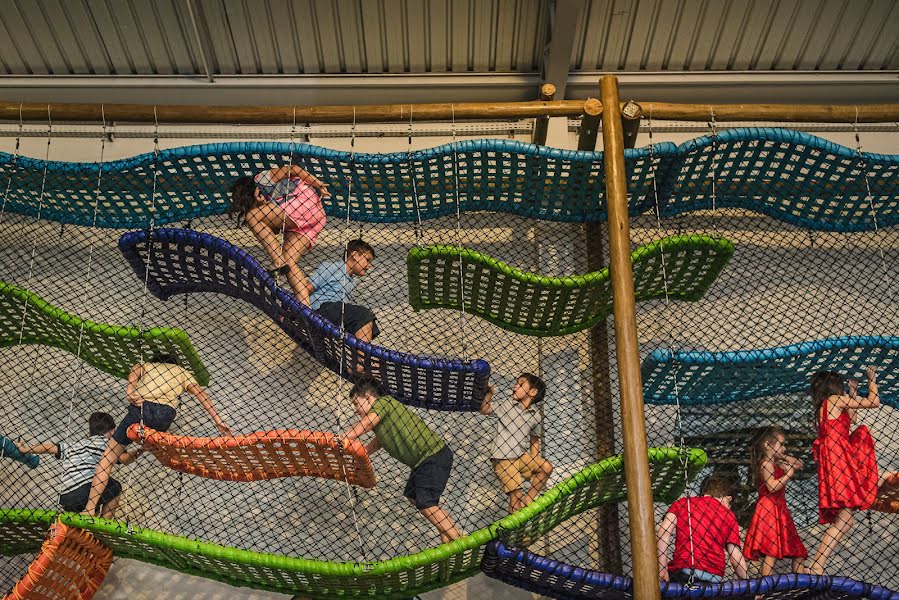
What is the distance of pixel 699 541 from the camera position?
175 inches

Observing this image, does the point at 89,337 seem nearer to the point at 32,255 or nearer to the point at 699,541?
the point at 32,255

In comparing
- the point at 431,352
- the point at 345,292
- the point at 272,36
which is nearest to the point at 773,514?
the point at 431,352

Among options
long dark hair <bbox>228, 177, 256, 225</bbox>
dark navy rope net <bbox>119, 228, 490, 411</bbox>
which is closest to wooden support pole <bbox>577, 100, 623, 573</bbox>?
dark navy rope net <bbox>119, 228, 490, 411</bbox>

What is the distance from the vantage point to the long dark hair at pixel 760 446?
4.69 m

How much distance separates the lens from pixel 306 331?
4715 millimetres

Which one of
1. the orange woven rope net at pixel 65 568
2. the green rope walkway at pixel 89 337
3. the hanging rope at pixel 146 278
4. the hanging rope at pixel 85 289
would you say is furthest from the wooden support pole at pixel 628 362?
the hanging rope at pixel 85 289

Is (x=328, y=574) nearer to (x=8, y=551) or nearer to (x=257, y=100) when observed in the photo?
(x=8, y=551)

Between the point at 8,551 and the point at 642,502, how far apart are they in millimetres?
2660

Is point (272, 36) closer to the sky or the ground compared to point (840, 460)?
closer to the sky

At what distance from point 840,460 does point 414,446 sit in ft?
5.96

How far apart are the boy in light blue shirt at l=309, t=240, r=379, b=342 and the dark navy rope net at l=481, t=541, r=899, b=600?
125cm

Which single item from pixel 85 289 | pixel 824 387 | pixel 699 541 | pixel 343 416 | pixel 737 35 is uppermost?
pixel 737 35

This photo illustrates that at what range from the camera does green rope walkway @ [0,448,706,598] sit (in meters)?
4.14

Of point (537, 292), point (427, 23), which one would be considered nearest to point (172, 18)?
point (427, 23)
